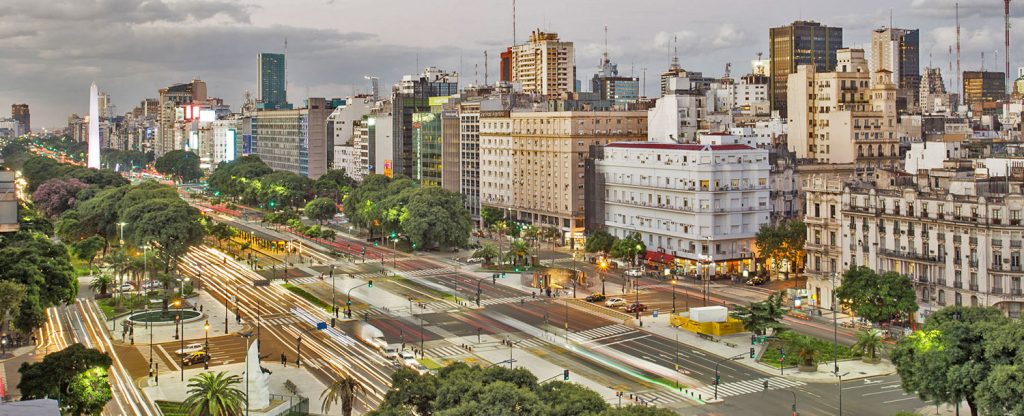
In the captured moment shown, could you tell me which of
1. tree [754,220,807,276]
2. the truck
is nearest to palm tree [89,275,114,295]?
the truck

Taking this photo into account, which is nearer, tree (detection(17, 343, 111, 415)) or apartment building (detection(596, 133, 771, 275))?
tree (detection(17, 343, 111, 415))

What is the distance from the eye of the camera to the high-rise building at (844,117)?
164 m

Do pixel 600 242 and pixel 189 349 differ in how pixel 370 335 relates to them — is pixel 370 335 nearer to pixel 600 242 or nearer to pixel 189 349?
pixel 189 349

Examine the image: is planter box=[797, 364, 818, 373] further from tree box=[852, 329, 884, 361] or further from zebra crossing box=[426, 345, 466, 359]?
zebra crossing box=[426, 345, 466, 359]

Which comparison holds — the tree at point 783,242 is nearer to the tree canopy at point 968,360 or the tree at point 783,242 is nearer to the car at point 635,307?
the car at point 635,307

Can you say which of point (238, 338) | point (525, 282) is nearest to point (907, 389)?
point (238, 338)

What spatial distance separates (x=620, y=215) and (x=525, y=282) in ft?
80.4

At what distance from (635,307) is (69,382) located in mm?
59448

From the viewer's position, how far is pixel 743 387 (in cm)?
8231

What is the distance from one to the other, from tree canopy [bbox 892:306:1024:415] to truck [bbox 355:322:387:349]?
46.3 meters

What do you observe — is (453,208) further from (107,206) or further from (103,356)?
(103,356)

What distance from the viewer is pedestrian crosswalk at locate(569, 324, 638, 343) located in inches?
3999

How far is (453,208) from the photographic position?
168000 millimetres

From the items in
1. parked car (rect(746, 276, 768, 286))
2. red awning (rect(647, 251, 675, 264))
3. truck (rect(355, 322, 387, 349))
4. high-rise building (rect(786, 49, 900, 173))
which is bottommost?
truck (rect(355, 322, 387, 349))
